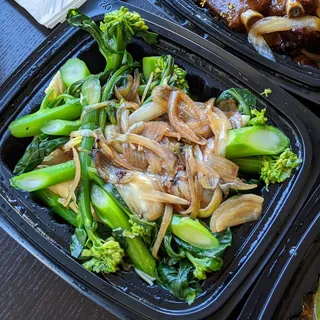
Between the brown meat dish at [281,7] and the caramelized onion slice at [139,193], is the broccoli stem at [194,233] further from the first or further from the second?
the brown meat dish at [281,7]

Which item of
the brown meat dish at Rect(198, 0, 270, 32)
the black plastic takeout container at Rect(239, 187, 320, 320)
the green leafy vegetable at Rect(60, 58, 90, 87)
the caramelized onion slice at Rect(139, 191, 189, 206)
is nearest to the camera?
the black plastic takeout container at Rect(239, 187, 320, 320)

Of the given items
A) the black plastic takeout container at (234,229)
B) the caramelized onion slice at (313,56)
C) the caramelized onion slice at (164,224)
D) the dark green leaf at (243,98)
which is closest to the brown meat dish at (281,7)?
the caramelized onion slice at (313,56)

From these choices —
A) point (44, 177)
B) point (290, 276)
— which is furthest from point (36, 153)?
point (290, 276)

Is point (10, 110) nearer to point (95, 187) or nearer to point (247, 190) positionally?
point (95, 187)

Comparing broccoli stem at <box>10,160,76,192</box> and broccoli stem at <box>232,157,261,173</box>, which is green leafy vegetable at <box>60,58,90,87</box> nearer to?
broccoli stem at <box>10,160,76,192</box>

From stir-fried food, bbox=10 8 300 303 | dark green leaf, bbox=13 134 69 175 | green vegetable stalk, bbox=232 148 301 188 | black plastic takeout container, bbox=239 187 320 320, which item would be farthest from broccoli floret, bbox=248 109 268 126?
dark green leaf, bbox=13 134 69 175

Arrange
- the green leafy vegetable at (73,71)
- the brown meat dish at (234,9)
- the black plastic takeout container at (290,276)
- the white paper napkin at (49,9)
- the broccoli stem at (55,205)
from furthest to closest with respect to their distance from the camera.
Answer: the white paper napkin at (49,9) < the brown meat dish at (234,9) < the green leafy vegetable at (73,71) < the broccoli stem at (55,205) < the black plastic takeout container at (290,276)

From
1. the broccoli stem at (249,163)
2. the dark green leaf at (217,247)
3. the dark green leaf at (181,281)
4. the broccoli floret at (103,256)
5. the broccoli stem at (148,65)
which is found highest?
the broccoli stem at (148,65)
